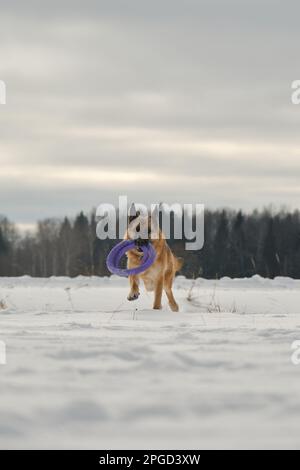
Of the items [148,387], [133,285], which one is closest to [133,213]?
[133,285]

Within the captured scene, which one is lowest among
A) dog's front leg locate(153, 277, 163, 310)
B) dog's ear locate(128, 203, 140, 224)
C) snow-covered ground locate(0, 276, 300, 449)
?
dog's front leg locate(153, 277, 163, 310)

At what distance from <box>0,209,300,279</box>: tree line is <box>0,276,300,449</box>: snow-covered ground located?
43.5 meters

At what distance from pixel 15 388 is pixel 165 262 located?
17.4ft

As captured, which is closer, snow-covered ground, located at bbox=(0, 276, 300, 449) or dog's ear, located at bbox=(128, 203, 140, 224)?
snow-covered ground, located at bbox=(0, 276, 300, 449)

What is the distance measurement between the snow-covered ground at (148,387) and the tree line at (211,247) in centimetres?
4351

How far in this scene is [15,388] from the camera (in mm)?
3219

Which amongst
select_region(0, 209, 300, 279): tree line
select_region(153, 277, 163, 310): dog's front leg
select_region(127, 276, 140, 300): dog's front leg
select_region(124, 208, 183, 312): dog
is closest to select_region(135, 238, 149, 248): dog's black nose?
select_region(124, 208, 183, 312): dog

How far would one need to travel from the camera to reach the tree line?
182ft

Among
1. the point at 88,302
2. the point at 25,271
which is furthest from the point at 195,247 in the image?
the point at 88,302

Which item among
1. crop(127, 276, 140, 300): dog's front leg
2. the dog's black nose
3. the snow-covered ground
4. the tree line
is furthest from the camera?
the tree line

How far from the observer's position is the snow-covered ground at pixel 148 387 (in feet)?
8.82

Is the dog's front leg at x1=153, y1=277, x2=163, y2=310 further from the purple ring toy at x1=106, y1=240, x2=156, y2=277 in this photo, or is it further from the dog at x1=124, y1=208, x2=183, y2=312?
the purple ring toy at x1=106, y1=240, x2=156, y2=277

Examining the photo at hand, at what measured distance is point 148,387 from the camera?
10.8ft
